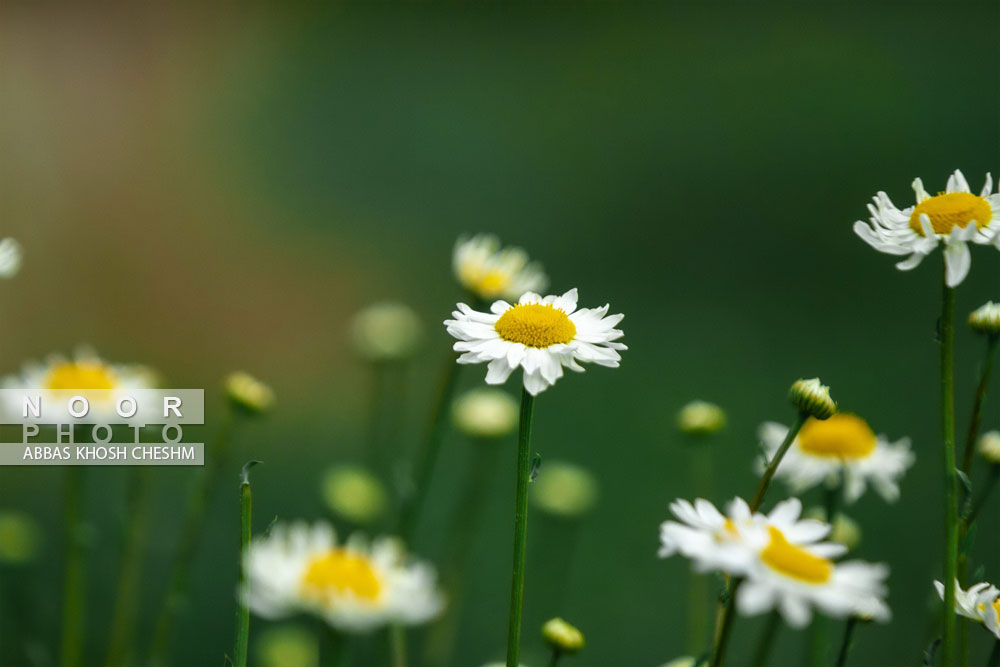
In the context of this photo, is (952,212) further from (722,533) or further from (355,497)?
(355,497)

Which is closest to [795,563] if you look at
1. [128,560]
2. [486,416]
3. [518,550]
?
[518,550]

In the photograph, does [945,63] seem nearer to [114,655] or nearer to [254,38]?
[254,38]

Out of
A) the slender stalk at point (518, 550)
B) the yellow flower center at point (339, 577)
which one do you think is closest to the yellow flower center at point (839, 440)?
the slender stalk at point (518, 550)

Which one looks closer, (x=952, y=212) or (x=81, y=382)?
(x=952, y=212)

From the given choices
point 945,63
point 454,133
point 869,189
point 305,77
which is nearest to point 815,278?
point 869,189

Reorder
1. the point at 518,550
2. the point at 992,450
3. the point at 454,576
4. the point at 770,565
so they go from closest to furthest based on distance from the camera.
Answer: the point at 770,565 < the point at 518,550 < the point at 992,450 < the point at 454,576

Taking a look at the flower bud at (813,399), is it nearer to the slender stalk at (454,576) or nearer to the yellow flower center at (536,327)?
the yellow flower center at (536,327)

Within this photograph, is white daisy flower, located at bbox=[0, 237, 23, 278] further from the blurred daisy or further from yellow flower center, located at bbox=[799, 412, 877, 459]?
yellow flower center, located at bbox=[799, 412, 877, 459]
